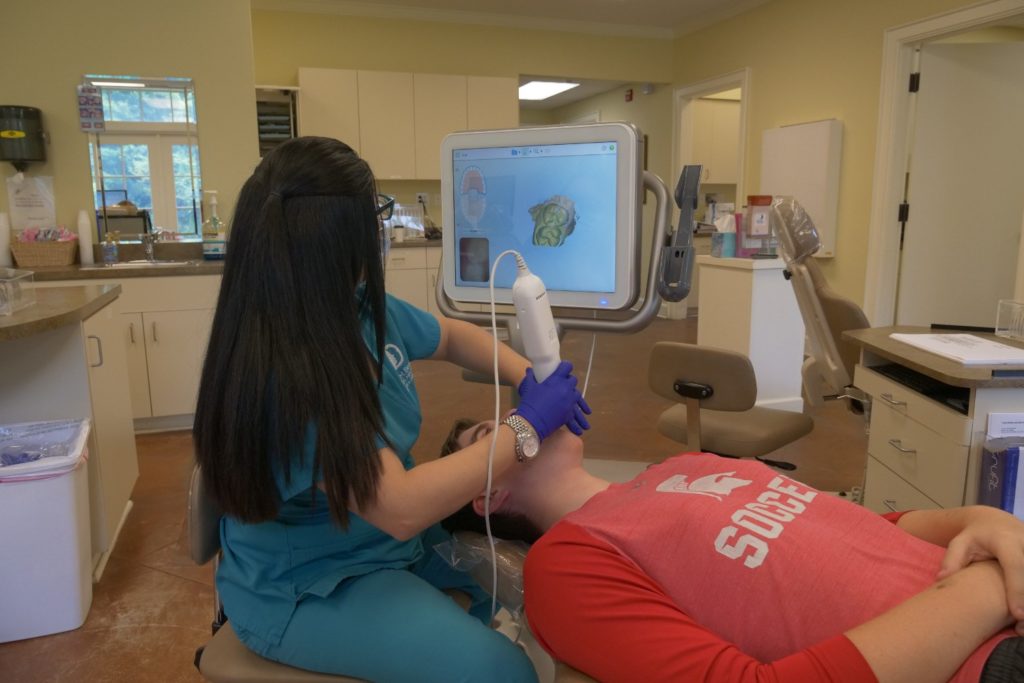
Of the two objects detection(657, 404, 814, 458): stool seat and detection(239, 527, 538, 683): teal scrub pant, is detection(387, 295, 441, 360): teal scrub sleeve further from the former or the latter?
detection(657, 404, 814, 458): stool seat

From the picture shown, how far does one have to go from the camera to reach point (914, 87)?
180 inches

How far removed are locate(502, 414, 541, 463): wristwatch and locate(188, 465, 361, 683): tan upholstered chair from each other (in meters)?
0.37

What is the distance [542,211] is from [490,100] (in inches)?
207

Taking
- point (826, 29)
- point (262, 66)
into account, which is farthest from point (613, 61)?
point (262, 66)

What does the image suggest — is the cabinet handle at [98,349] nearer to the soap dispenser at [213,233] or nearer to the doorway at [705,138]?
the soap dispenser at [213,233]

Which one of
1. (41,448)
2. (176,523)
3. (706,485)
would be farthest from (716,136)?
(706,485)

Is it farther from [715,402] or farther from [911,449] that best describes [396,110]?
[911,449]

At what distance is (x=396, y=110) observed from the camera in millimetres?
6008

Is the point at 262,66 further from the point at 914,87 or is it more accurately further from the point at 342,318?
the point at 342,318

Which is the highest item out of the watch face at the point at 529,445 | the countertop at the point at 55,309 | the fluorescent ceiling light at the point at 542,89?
the fluorescent ceiling light at the point at 542,89

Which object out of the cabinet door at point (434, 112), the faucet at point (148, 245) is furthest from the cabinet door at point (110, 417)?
the cabinet door at point (434, 112)

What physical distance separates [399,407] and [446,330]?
0.28m

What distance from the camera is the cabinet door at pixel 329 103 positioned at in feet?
18.8

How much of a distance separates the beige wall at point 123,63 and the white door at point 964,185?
13.6ft
